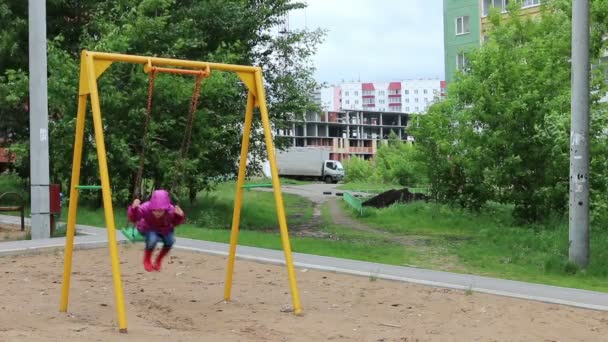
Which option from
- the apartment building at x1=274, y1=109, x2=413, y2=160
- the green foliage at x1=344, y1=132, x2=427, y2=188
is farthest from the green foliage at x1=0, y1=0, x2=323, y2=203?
the apartment building at x1=274, y1=109, x2=413, y2=160

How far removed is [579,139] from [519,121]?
661 cm

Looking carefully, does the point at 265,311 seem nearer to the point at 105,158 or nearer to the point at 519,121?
the point at 105,158

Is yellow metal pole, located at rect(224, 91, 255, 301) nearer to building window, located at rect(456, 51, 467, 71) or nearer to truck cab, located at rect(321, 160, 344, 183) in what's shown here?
building window, located at rect(456, 51, 467, 71)

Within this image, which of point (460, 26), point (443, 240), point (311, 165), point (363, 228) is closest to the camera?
point (443, 240)

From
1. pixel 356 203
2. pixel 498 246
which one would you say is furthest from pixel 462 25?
pixel 498 246

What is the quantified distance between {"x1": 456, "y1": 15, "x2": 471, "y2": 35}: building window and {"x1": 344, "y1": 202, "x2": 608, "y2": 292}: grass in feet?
95.3

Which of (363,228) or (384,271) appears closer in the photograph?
(384,271)

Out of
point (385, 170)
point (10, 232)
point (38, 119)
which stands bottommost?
point (10, 232)

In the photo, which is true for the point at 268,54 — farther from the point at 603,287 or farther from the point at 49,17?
the point at 603,287

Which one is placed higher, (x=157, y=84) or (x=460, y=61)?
(x=460, y=61)

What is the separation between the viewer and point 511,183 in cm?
1841

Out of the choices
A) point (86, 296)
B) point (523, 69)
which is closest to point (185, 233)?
point (86, 296)

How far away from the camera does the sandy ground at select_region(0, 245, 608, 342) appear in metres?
6.45

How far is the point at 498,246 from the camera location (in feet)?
49.9
